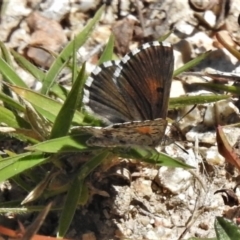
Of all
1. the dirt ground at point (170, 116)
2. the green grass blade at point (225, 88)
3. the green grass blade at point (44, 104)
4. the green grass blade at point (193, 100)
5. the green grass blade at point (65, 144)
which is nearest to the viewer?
the green grass blade at point (65, 144)

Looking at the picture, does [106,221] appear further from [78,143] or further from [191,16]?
[191,16]

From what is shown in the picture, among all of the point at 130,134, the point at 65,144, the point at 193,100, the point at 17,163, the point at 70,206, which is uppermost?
the point at 193,100

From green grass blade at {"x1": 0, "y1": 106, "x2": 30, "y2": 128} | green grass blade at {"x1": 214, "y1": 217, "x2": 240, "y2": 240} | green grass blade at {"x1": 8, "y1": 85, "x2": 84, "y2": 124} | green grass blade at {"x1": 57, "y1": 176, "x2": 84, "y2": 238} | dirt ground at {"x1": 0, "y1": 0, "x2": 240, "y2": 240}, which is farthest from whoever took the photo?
dirt ground at {"x1": 0, "y1": 0, "x2": 240, "y2": 240}

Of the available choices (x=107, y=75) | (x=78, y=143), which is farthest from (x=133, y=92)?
(x=78, y=143)

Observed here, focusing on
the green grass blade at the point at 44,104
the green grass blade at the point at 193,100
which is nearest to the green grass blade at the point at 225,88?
the green grass blade at the point at 193,100

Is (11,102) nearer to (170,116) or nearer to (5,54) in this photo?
(5,54)

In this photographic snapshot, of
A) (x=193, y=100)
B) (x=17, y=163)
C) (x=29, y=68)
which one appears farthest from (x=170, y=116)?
(x=17, y=163)

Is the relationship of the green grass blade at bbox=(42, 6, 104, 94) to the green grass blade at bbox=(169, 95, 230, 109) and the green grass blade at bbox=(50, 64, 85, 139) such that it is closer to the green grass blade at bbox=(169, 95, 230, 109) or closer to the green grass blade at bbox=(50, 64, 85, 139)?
the green grass blade at bbox=(50, 64, 85, 139)

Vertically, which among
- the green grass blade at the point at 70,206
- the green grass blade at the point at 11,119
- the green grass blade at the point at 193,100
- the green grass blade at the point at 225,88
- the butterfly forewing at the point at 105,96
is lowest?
the green grass blade at the point at 70,206

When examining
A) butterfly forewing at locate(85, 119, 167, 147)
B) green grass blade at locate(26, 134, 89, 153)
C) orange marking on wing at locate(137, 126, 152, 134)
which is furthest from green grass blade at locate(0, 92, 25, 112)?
orange marking on wing at locate(137, 126, 152, 134)

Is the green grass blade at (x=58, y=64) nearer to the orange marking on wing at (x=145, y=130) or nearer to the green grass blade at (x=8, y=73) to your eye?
the green grass blade at (x=8, y=73)
